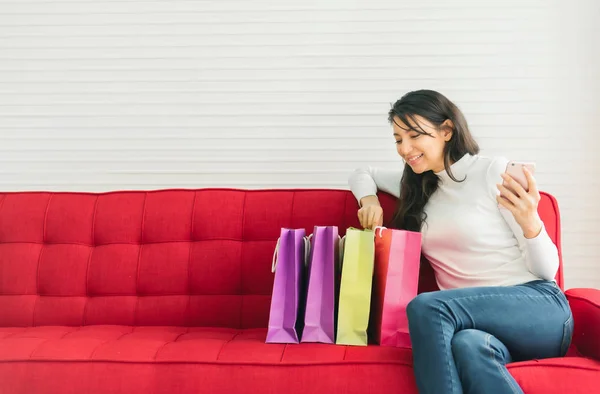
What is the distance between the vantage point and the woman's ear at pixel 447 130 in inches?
76.0

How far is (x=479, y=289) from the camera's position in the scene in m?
1.63

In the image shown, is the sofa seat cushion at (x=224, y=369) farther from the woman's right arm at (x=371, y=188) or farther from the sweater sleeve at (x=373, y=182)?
the sweater sleeve at (x=373, y=182)

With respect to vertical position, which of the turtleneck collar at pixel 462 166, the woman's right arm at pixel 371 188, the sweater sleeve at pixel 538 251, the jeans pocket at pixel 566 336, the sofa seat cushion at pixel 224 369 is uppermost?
the turtleneck collar at pixel 462 166

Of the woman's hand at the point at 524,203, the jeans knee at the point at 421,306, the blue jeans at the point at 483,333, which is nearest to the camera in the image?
the blue jeans at the point at 483,333

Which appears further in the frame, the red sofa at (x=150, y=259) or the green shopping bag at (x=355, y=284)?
the red sofa at (x=150, y=259)

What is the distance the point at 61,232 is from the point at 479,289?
4.81ft

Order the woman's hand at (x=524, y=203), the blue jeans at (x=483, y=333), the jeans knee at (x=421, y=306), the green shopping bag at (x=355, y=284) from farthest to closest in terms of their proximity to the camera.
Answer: the green shopping bag at (x=355, y=284), the woman's hand at (x=524, y=203), the jeans knee at (x=421, y=306), the blue jeans at (x=483, y=333)

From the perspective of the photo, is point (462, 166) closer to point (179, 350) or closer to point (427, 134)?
point (427, 134)

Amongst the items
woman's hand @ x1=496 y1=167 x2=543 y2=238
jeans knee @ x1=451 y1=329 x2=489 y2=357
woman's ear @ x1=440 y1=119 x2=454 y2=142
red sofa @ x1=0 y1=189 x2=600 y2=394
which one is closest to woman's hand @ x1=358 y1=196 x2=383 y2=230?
red sofa @ x1=0 y1=189 x2=600 y2=394

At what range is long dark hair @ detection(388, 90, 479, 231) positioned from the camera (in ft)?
6.25

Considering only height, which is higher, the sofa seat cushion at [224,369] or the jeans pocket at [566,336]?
the jeans pocket at [566,336]

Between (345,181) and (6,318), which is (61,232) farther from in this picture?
(345,181)

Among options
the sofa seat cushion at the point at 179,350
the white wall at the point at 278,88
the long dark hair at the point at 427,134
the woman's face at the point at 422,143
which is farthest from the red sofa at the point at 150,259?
the white wall at the point at 278,88

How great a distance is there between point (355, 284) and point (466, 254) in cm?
35
